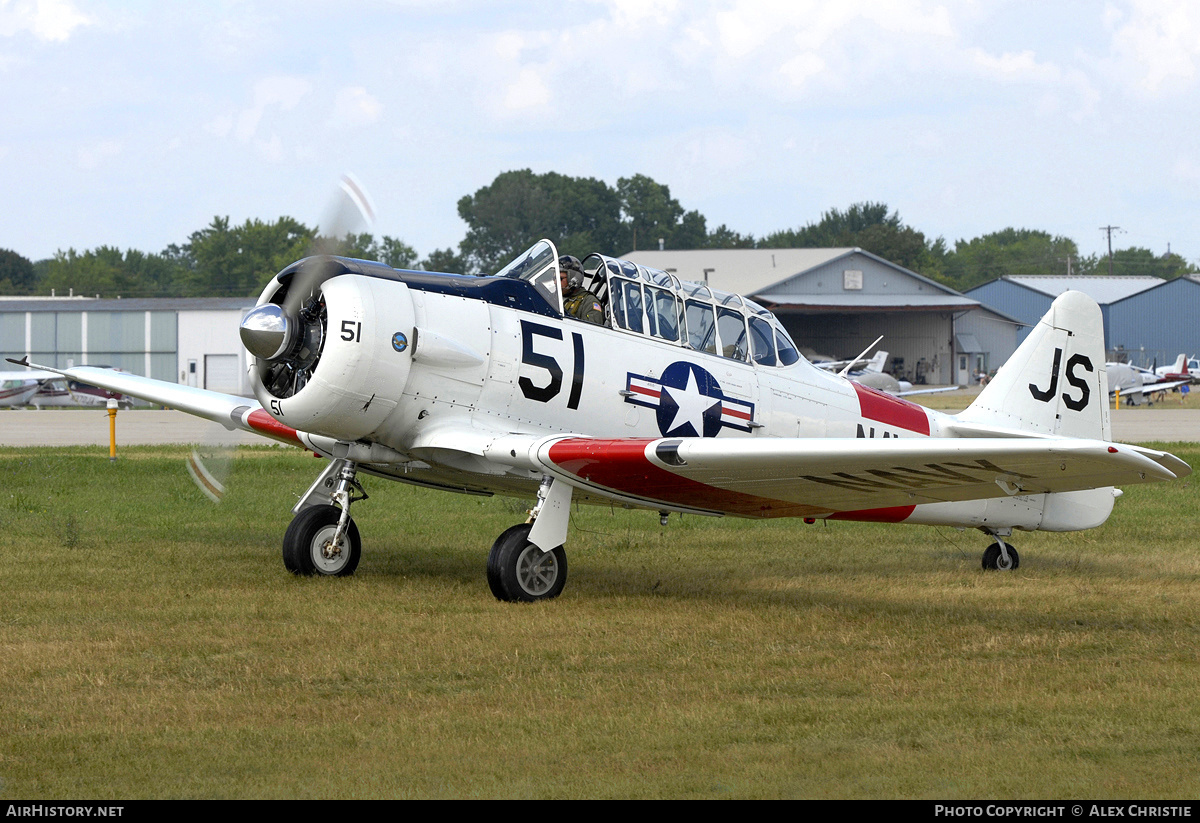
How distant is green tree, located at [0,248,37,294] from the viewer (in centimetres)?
11956

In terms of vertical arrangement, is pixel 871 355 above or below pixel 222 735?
above

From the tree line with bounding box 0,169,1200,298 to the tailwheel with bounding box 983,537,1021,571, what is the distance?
7529cm

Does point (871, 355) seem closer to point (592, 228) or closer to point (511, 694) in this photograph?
point (592, 228)

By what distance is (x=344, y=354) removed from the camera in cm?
881

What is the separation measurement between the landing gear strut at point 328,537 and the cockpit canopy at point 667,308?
2.12 meters

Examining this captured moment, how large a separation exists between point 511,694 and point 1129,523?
394 inches

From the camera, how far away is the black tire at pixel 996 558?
1140 cm

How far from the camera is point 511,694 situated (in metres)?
6.46

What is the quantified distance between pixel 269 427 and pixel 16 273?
122899 mm

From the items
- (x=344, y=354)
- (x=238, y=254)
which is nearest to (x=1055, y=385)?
(x=344, y=354)

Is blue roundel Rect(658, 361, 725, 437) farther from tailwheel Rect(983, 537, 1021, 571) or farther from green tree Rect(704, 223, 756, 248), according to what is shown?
green tree Rect(704, 223, 756, 248)

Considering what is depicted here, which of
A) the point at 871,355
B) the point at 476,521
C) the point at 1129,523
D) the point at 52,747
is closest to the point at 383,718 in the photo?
the point at 52,747

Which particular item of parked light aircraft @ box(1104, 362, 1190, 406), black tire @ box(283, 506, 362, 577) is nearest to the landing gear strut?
black tire @ box(283, 506, 362, 577)

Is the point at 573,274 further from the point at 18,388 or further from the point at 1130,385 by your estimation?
the point at 1130,385
